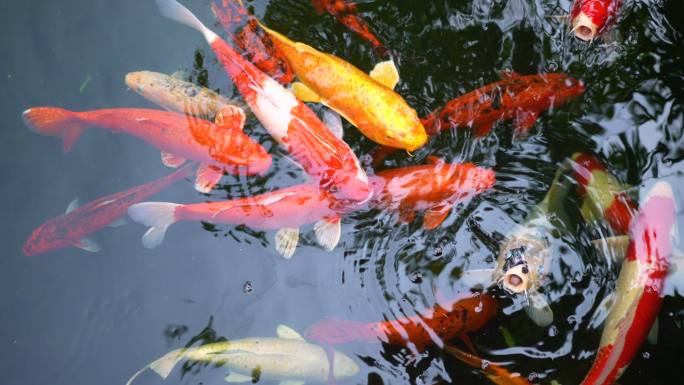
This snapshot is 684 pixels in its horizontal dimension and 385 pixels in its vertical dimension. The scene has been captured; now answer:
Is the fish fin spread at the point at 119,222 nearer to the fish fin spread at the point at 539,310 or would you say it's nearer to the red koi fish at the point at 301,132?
the red koi fish at the point at 301,132

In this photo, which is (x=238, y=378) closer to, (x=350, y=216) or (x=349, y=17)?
(x=350, y=216)

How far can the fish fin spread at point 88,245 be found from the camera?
3.58 meters

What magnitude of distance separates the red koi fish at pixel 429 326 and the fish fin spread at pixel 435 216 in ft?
1.41

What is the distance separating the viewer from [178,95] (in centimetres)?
371

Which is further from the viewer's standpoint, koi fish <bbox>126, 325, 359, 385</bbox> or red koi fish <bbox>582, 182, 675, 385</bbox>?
koi fish <bbox>126, 325, 359, 385</bbox>

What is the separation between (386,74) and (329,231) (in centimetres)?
97

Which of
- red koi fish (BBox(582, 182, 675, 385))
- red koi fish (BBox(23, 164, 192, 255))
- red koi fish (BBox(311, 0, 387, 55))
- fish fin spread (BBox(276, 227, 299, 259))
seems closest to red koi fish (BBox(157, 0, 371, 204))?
fish fin spread (BBox(276, 227, 299, 259))

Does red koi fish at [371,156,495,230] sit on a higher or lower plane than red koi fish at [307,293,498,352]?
higher

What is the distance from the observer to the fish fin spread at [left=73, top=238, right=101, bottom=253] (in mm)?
3584

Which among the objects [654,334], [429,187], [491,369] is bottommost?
[491,369]

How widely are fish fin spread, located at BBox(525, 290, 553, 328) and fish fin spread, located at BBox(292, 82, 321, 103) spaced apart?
157 cm

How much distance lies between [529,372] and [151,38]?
10.0ft

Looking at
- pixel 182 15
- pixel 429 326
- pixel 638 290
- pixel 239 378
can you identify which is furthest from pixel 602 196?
pixel 182 15

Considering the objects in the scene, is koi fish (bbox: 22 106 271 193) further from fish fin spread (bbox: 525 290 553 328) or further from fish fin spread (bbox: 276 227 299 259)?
fish fin spread (bbox: 525 290 553 328)
